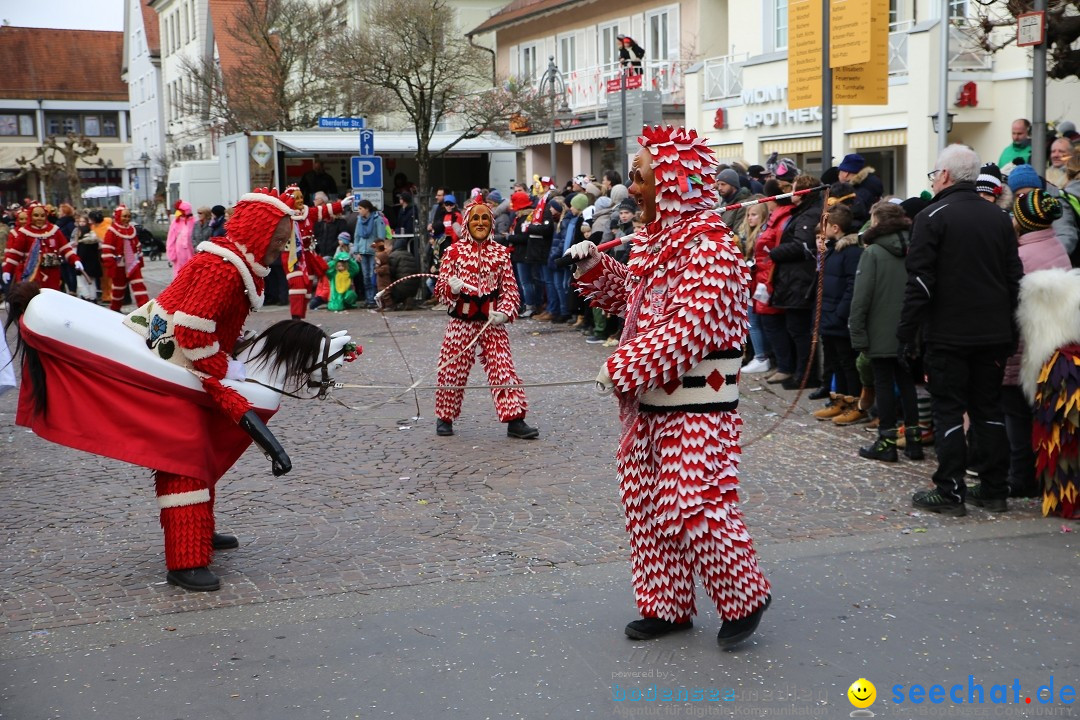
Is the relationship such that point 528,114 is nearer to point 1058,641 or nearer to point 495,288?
point 495,288

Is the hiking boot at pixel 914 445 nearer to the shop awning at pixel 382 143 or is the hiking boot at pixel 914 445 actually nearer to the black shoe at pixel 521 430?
the black shoe at pixel 521 430

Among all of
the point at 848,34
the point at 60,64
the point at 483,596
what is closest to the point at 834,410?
the point at 848,34

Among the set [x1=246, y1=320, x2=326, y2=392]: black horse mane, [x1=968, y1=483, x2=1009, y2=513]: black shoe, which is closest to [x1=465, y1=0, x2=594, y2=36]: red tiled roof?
[x1=968, y1=483, x2=1009, y2=513]: black shoe

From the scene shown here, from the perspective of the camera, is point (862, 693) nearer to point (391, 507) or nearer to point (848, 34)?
point (391, 507)

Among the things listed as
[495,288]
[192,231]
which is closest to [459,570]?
[495,288]

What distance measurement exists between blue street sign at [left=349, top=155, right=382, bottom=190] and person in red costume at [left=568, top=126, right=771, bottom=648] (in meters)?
16.2

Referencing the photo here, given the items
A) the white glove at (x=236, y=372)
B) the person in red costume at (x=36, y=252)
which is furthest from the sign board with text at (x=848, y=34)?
the person in red costume at (x=36, y=252)

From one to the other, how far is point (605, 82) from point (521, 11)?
4.99m

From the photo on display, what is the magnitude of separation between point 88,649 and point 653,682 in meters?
2.36

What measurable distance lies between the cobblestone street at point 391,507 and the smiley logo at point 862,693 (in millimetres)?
1939

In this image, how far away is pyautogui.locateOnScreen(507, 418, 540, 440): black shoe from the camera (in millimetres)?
9492

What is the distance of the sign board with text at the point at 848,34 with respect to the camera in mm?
11781

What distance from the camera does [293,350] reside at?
20.2ft

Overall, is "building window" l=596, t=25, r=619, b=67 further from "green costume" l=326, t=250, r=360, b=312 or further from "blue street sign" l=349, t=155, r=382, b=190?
"green costume" l=326, t=250, r=360, b=312
